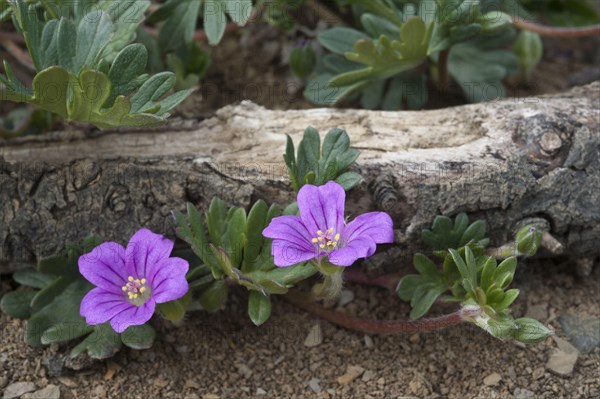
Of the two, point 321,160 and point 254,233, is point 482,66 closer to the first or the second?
point 321,160

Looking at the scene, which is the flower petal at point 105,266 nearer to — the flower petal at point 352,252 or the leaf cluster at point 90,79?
the leaf cluster at point 90,79

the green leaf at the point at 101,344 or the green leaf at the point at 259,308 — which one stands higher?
the green leaf at the point at 259,308

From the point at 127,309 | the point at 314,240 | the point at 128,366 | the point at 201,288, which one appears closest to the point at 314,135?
the point at 314,240

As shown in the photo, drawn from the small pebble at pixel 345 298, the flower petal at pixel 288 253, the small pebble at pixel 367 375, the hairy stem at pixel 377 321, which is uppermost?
the flower petal at pixel 288 253

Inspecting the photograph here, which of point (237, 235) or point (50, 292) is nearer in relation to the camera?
point (237, 235)

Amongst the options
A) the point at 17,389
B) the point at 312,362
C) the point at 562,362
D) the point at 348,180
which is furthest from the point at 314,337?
the point at 17,389

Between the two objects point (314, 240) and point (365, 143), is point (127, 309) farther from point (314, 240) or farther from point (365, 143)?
point (365, 143)

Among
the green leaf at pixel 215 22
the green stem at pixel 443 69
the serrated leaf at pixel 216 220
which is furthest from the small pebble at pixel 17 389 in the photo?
the green stem at pixel 443 69

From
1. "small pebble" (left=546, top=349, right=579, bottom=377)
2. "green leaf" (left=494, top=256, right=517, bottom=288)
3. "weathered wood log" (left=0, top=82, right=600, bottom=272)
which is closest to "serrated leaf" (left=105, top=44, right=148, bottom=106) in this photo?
"weathered wood log" (left=0, top=82, right=600, bottom=272)
